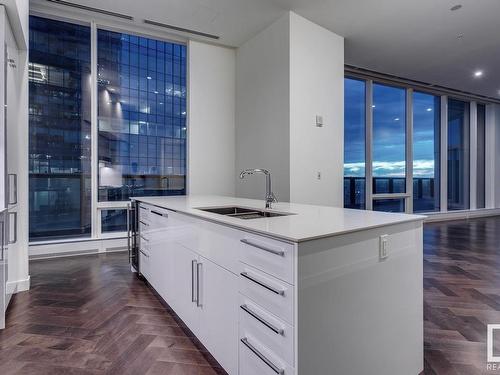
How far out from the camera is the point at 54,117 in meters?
4.21

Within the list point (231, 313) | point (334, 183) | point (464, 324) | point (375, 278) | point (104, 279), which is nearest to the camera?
point (375, 278)

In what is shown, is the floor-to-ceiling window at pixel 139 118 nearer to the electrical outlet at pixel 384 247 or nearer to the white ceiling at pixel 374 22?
the white ceiling at pixel 374 22

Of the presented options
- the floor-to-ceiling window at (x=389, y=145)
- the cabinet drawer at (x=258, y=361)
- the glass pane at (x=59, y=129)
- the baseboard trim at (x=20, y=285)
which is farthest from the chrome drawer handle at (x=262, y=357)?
the floor-to-ceiling window at (x=389, y=145)

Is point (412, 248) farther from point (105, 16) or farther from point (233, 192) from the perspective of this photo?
point (105, 16)

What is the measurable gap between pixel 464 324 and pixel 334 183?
8.28ft

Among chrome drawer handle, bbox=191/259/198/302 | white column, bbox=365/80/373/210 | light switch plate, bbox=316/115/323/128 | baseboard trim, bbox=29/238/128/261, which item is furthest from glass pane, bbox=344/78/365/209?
chrome drawer handle, bbox=191/259/198/302

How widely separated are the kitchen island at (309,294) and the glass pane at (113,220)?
3.10m

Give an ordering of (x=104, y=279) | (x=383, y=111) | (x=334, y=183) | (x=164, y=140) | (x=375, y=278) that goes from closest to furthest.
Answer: (x=375, y=278), (x=104, y=279), (x=334, y=183), (x=164, y=140), (x=383, y=111)

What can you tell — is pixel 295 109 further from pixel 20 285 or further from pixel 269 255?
pixel 20 285

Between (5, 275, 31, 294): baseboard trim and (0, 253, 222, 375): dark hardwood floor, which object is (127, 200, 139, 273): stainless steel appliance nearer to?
(0, 253, 222, 375): dark hardwood floor

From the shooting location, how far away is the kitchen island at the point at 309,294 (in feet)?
3.85

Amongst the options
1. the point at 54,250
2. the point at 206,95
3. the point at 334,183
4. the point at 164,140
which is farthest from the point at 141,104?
the point at 334,183

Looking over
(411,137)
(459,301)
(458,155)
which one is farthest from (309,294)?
(458,155)

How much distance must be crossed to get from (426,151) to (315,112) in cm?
469
